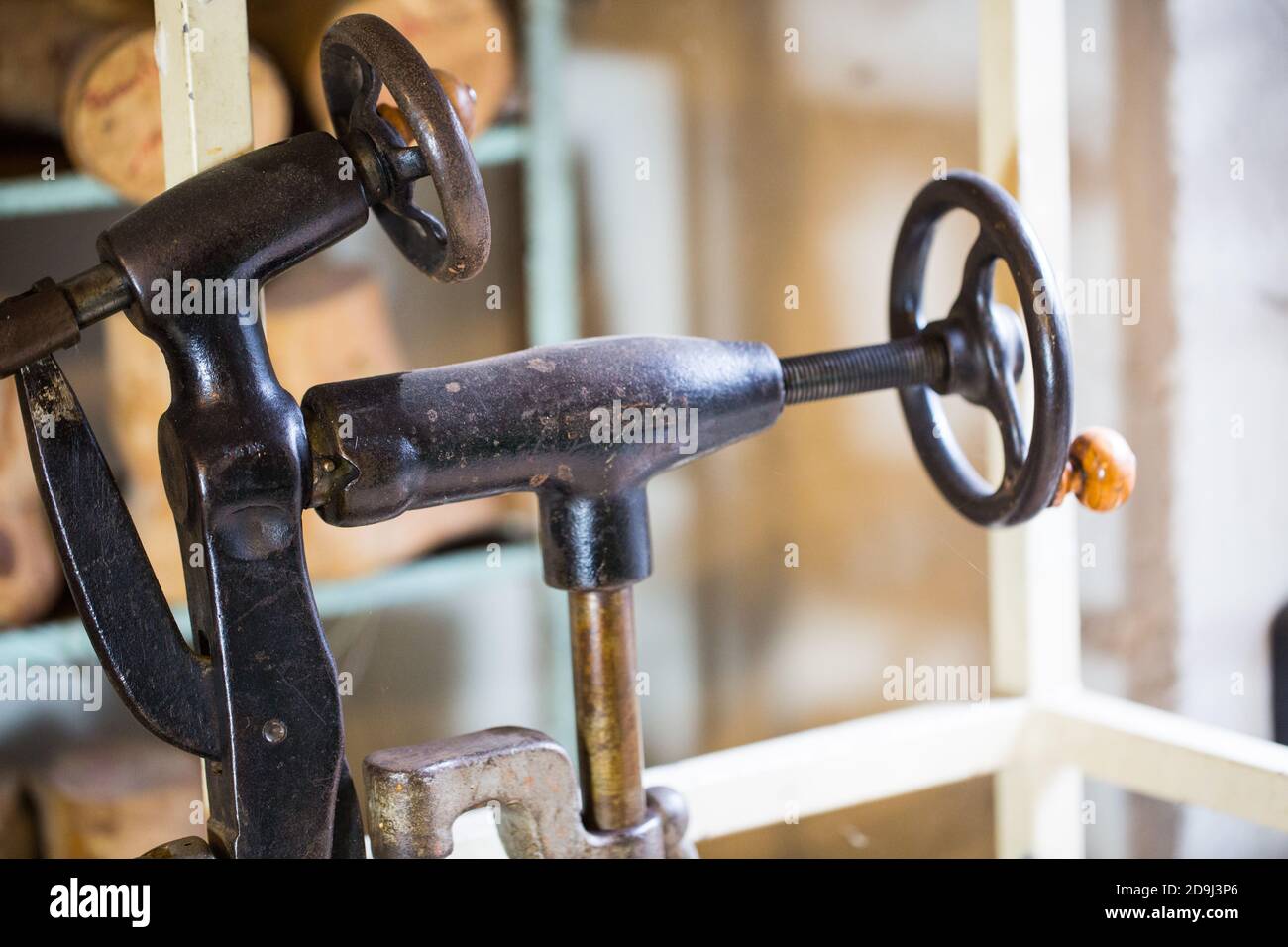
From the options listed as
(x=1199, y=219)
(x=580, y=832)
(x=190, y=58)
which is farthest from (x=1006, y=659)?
(x=190, y=58)

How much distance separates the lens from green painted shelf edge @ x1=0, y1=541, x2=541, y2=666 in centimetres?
97

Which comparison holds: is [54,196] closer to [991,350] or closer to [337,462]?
[337,462]

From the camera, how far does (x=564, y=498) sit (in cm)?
63

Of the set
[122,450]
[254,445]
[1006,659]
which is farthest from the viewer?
[1006,659]

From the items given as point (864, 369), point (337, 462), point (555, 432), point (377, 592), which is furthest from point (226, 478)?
point (377, 592)

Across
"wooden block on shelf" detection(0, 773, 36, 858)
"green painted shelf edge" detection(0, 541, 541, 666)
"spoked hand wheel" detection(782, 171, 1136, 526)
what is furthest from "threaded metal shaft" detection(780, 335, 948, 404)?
"wooden block on shelf" detection(0, 773, 36, 858)

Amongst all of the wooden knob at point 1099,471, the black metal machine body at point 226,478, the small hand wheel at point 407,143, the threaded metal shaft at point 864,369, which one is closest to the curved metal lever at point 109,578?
the black metal machine body at point 226,478

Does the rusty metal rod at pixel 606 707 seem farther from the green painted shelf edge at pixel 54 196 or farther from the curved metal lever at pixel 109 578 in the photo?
the green painted shelf edge at pixel 54 196

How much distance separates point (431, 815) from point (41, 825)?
0.57 m

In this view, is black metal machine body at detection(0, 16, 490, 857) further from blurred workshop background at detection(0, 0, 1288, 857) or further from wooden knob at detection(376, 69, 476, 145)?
blurred workshop background at detection(0, 0, 1288, 857)

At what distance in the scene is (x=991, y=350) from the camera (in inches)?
27.9

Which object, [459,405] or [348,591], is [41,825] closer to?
[348,591]

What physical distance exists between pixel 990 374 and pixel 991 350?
15mm

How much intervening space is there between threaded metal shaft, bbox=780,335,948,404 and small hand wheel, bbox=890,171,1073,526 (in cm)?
1
